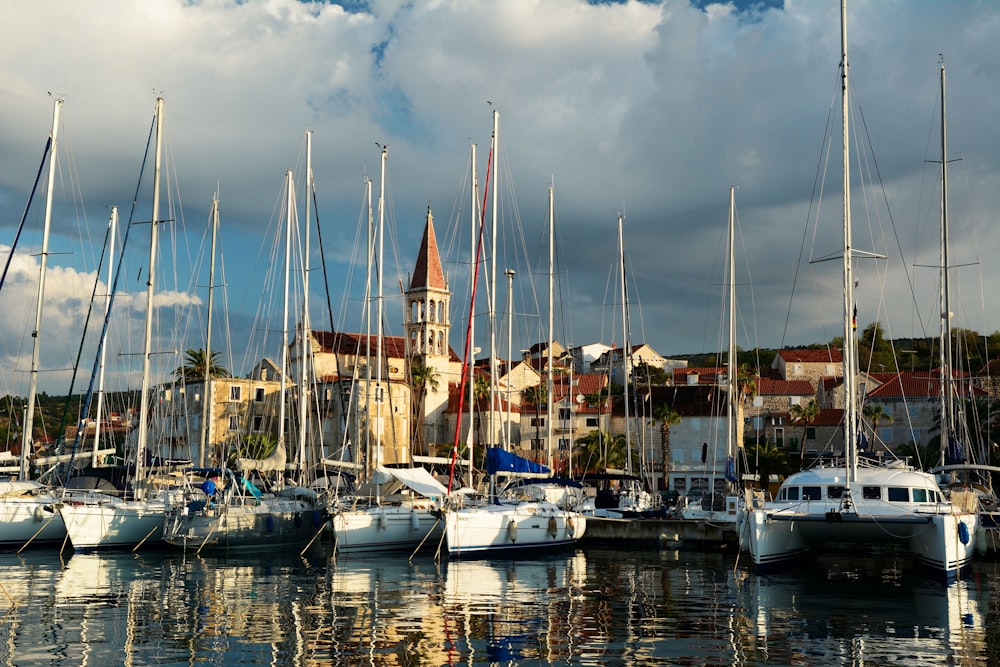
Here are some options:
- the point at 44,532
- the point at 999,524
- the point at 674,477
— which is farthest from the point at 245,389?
the point at 999,524

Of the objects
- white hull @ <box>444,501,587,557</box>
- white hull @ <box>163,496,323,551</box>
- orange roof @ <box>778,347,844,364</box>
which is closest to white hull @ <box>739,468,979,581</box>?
white hull @ <box>444,501,587,557</box>

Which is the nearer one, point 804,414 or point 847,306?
point 847,306

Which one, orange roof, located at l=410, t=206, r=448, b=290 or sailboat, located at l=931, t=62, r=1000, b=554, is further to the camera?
orange roof, located at l=410, t=206, r=448, b=290

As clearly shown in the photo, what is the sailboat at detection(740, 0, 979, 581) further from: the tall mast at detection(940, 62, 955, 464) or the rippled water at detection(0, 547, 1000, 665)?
the tall mast at detection(940, 62, 955, 464)

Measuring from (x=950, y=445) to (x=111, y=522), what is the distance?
33.3m

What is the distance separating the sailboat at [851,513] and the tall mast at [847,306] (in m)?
0.03

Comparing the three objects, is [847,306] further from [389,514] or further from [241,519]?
[241,519]

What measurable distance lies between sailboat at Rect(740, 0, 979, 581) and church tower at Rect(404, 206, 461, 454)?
216 feet

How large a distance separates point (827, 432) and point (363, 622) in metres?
75.5

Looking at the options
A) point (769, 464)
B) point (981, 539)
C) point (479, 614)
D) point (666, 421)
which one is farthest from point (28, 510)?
point (769, 464)

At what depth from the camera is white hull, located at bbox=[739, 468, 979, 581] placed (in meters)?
27.5

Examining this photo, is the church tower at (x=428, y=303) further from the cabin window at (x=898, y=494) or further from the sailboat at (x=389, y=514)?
the cabin window at (x=898, y=494)

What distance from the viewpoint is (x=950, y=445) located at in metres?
41.7

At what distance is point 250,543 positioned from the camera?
36.6 m
